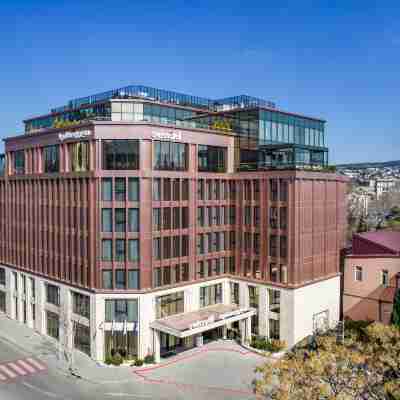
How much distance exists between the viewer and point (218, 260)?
177 feet

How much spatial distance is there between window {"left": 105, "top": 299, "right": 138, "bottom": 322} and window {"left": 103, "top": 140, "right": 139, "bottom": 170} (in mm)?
14010

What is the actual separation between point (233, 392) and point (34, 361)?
2215cm

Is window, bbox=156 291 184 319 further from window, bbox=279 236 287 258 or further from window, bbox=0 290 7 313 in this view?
window, bbox=0 290 7 313

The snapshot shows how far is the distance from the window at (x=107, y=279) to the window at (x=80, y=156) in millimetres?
11034

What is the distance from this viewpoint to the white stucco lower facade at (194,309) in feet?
153

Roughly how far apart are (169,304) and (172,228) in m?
8.34

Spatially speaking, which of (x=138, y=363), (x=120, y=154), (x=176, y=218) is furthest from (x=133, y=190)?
(x=138, y=363)

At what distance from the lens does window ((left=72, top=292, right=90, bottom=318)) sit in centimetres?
4844

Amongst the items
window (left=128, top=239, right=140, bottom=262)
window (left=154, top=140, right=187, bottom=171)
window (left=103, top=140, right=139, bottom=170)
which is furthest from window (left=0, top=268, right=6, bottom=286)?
window (left=154, top=140, right=187, bottom=171)

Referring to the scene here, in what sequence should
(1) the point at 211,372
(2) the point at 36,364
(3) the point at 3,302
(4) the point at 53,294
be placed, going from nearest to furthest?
(1) the point at 211,372, (2) the point at 36,364, (4) the point at 53,294, (3) the point at 3,302

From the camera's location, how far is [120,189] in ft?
151

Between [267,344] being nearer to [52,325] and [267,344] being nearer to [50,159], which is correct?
[52,325]

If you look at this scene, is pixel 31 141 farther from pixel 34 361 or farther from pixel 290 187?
pixel 290 187

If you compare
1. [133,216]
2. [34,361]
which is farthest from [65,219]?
[34,361]
